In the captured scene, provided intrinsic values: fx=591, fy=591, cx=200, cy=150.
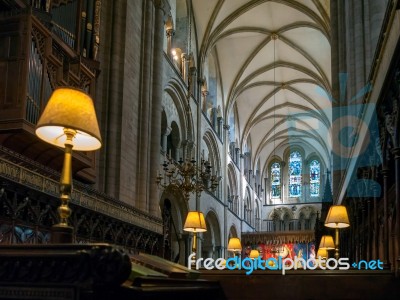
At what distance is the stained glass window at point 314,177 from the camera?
47875 millimetres

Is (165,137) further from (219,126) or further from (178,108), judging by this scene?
(219,126)

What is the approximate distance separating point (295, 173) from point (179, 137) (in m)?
27.2

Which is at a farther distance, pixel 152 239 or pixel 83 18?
pixel 152 239

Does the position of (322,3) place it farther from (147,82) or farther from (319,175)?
(319,175)

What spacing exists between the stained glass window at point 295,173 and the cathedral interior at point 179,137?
7.13 m

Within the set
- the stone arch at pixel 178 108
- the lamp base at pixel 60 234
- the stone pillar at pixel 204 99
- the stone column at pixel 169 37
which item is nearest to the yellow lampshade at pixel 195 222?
the lamp base at pixel 60 234

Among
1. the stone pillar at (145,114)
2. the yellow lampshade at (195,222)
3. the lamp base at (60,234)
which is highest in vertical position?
the stone pillar at (145,114)

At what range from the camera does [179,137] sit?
2345 cm

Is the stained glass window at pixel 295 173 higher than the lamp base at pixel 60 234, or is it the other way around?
the stained glass window at pixel 295 173

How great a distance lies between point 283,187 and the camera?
49125 mm

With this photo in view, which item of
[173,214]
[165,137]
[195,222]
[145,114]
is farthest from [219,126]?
[195,222]

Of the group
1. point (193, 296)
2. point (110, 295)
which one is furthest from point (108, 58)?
point (110, 295)

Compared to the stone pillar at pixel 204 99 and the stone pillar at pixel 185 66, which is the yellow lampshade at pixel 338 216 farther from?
the stone pillar at pixel 204 99

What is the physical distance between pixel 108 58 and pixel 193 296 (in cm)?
1199
